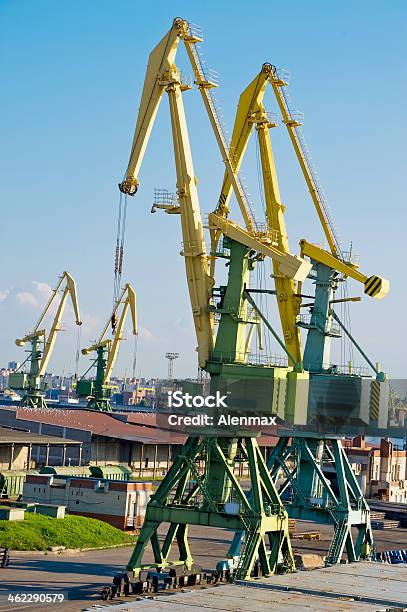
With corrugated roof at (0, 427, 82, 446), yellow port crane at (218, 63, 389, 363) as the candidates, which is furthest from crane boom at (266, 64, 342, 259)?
corrugated roof at (0, 427, 82, 446)

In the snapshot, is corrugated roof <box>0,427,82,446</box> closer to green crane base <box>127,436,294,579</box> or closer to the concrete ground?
the concrete ground

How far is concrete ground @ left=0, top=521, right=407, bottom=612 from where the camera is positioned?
4450 centimetres

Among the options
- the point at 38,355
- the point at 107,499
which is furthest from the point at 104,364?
the point at 107,499

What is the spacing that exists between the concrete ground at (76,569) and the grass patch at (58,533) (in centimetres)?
100

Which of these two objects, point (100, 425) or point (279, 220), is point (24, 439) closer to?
point (100, 425)

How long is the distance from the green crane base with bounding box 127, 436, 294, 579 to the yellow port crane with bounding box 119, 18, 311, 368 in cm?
437

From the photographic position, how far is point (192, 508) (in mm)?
47719

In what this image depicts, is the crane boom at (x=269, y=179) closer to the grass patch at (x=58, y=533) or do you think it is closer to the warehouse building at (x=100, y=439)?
the grass patch at (x=58, y=533)

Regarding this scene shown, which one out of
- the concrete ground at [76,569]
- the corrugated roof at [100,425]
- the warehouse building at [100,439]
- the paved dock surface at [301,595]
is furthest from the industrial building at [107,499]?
the corrugated roof at [100,425]

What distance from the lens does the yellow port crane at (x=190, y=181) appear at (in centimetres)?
4828

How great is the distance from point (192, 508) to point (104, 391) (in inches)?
3714

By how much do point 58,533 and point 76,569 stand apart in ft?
25.3

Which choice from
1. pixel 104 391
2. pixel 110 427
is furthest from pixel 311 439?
pixel 104 391

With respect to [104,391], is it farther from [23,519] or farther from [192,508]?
[192,508]
